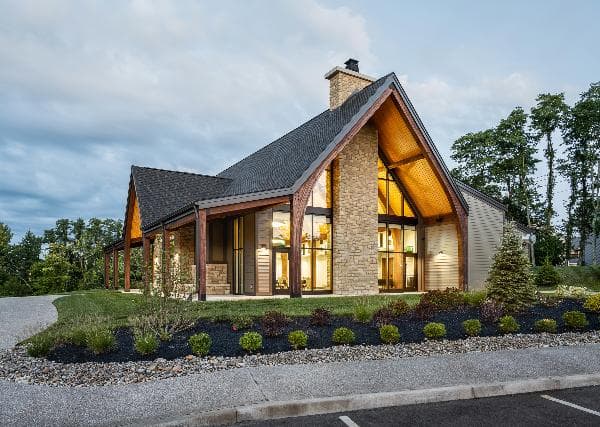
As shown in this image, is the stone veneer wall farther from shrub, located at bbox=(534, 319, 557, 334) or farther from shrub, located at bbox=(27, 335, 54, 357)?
shrub, located at bbox=(27, 335, 54, 357)

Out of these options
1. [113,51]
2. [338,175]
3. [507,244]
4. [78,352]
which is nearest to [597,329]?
[507,244]

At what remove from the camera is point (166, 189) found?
2245cm

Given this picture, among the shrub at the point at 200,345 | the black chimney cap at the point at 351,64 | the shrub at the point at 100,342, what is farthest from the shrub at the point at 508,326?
the black chimney cap at the point at 351,64

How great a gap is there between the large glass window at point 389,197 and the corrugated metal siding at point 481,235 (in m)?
2.68

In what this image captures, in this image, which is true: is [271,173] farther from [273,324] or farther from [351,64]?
[273,324]

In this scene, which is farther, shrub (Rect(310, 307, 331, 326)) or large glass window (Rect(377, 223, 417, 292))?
large glass window (Rect(377, 223, 417, 292))

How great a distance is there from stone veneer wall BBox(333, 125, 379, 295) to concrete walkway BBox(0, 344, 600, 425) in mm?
12114

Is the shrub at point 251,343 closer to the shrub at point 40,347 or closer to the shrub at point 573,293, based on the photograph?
the shrub at point 40,347

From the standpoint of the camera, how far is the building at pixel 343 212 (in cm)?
1745

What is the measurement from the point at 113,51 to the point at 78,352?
13876mm

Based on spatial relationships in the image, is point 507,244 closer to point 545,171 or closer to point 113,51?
point 113,51

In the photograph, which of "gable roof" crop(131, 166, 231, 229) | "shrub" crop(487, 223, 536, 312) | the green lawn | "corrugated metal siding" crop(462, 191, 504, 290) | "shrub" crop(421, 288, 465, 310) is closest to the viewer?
the green lawn

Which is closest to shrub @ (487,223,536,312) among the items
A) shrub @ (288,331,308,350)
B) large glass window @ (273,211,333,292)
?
shrub @ (288,331,308,350)

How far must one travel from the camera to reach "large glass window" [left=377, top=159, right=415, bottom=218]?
70.2 ft
